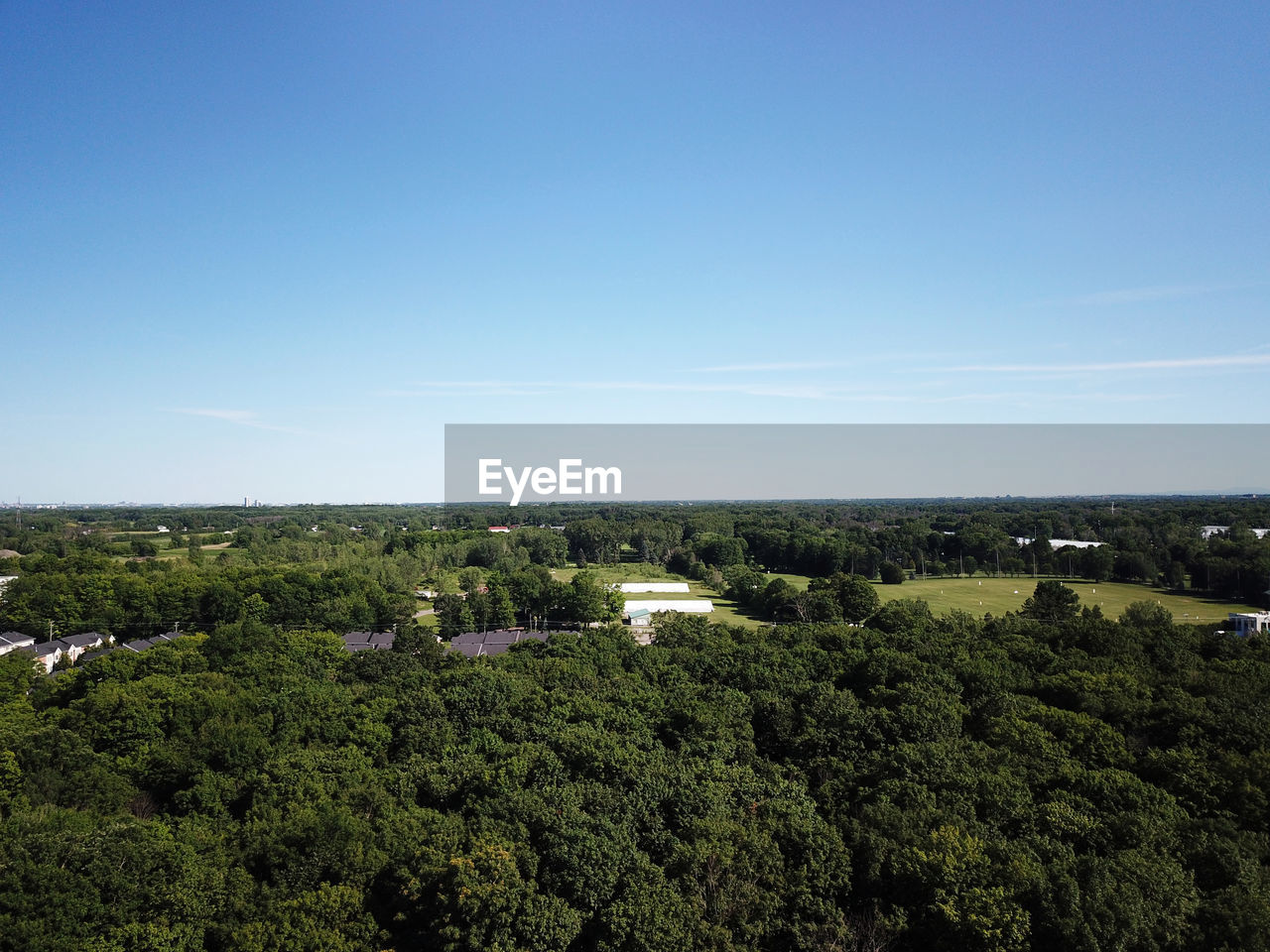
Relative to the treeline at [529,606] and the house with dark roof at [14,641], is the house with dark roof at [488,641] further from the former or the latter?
the house with dark roof at [14,641]

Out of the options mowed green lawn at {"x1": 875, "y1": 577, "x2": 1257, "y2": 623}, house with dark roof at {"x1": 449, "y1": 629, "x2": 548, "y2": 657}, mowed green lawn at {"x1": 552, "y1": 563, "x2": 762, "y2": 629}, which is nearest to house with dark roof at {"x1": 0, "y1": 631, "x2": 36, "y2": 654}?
house with dark roof at {"x1": 449, "y1": 629, "x2": 548, "y2": 657}

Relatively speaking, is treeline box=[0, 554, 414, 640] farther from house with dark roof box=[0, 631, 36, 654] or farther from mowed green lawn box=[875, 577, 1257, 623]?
mowed green lawn box=[875, 577, 1257, 623]

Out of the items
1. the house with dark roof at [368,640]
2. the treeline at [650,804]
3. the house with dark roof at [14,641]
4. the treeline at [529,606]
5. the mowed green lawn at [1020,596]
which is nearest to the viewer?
the treeline at [650,804]

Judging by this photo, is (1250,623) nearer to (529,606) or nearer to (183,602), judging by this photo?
(529,606)

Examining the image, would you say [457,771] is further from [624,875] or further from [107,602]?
[107,602]

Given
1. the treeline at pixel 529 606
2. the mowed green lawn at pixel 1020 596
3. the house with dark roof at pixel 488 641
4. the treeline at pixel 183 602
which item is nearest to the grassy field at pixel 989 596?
the mowed green lawn at pixel 1020 596

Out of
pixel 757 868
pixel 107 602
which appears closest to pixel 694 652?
pixel 757 868
